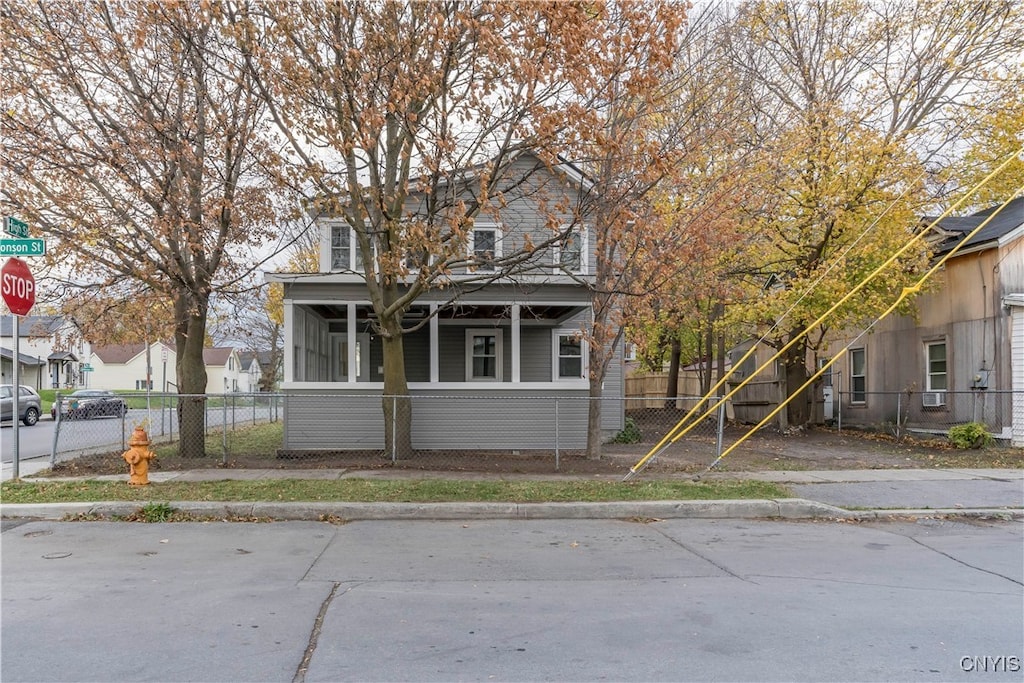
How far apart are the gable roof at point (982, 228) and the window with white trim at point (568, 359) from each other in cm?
829

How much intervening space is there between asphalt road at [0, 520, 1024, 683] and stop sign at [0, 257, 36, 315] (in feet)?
11.0

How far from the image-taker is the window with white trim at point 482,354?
55.9 feet

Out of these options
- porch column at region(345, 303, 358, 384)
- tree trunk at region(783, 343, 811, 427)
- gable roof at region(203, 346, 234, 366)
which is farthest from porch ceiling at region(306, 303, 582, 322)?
gable roof at region(203, 346, 234, 366)

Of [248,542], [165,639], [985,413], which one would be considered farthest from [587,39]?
[985,413]

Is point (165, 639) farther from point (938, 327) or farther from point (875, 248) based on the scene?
point (938, 327)

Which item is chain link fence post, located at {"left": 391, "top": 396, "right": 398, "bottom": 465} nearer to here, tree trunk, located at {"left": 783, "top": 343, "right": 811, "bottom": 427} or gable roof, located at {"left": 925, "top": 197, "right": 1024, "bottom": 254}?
tree trunk, located at {"left": 783, "top": 343, "right": 811, "bottom": 427}

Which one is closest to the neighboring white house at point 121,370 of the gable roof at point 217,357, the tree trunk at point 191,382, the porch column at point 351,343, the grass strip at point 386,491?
the gable roof at point 217,357

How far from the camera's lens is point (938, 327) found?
57.6 ft

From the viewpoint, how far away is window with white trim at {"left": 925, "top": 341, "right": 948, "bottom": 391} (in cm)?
1761

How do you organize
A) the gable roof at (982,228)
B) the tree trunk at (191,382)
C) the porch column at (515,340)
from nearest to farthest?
the tree trunk at (191,382) < the porch column at (515,340) < the gable roof at (982,228)

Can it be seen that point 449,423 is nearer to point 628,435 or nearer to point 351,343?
point 351,343

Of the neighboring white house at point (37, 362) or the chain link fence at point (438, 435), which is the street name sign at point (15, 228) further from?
the neighboring white house at point (37, 362)

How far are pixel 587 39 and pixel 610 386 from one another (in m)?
10.3

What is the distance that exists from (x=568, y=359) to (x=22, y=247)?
38.6ft
